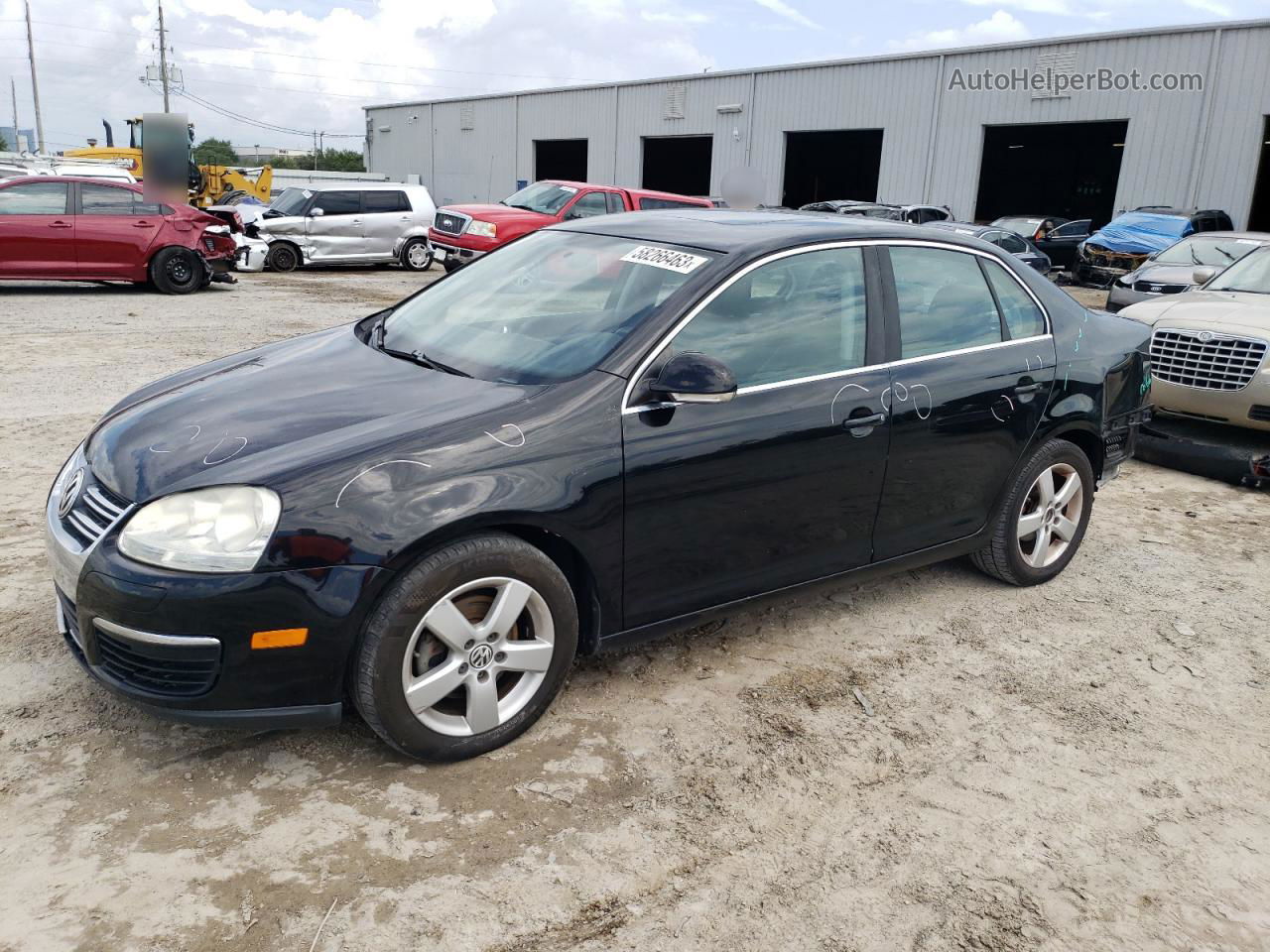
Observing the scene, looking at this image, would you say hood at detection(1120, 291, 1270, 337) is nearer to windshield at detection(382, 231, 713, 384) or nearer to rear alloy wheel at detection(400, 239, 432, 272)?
windshield at detection(382, 231, 713, 384)

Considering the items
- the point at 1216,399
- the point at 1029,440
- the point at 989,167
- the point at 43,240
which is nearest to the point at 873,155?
the point at 989,167

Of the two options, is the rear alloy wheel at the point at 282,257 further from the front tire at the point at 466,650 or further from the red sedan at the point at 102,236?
the front tire at the point at 466,650

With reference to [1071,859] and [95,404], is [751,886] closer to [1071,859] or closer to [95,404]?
[1071,859]

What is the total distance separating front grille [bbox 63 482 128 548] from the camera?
297 cm

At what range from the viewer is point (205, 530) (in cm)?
282

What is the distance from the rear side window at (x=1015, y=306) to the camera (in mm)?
4445

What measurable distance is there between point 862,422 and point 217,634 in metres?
2.28

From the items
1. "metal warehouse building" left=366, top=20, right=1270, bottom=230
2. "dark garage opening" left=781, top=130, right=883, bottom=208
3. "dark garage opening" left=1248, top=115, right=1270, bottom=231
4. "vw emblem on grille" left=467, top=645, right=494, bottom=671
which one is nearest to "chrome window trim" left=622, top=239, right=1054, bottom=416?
"vw emblem on grille" left=467, top=645, right=494, bottom=671

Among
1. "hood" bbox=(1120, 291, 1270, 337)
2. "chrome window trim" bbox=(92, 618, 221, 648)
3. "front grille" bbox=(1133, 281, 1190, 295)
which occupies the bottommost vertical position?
"chrome window trim" bbox=(92, 618, 221, 648)

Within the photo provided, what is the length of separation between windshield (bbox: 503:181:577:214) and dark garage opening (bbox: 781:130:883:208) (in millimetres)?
15884

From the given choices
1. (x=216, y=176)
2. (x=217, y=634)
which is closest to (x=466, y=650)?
(x=217, y=634)

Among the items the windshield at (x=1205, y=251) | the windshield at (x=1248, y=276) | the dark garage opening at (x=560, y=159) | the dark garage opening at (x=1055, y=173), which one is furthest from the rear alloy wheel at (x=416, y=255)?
the dark garage opening at (x=1055, y=173)

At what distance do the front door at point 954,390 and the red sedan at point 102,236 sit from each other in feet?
41.6

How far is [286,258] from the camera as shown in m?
19.4
